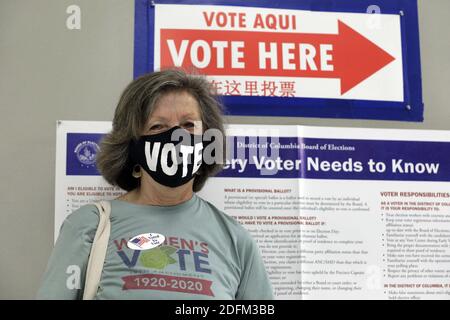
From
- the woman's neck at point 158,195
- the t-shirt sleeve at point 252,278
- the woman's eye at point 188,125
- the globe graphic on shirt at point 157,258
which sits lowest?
the t-shirt sleeve at point 252,278

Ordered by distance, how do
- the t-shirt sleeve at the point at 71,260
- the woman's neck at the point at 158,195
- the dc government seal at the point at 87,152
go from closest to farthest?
the t-shirt sleeve at the point at 71,260
the woman's neck at the point at 158,195
the dc government seal at the point at 87,152

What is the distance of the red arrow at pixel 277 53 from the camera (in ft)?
4.65

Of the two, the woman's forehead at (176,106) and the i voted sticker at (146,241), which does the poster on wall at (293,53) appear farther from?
the i voted sticker at (146,241)

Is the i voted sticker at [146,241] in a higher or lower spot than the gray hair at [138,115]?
lower

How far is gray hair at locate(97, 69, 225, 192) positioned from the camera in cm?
122

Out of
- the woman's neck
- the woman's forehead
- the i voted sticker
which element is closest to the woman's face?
the woman's forehead

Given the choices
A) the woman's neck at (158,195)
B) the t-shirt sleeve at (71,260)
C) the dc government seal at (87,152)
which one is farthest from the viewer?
the dc government seal at (87,152)

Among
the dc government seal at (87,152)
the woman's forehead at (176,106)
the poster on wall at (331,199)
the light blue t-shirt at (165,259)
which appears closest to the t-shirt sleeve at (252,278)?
the light blue t-shirt at (165,259)

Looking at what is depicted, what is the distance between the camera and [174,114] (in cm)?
121

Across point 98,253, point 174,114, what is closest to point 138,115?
point 174,114

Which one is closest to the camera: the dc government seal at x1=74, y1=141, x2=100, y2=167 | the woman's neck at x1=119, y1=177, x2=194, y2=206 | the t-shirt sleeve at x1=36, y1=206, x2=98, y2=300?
the t-shirt sleeve at x1=36, y1=206, x2=98, y2=300

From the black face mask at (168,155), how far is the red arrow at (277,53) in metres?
0.28

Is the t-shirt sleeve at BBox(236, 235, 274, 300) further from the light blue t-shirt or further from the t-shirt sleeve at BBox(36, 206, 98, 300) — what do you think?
the t-shirt sleeve at BBox(36, 206, 98, 300)
